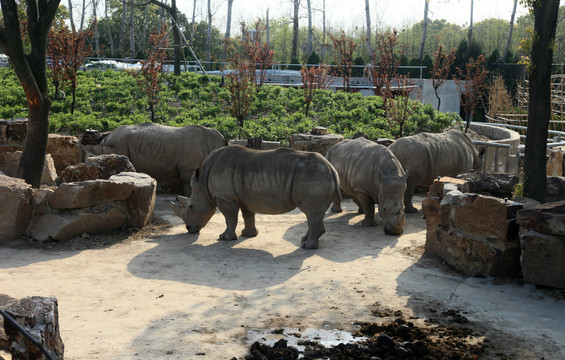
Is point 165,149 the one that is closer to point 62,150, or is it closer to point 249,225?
point 62,150

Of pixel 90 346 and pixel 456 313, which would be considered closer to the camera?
pixel 90 346

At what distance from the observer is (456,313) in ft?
22.5

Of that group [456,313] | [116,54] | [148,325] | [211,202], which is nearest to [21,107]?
[211,202]

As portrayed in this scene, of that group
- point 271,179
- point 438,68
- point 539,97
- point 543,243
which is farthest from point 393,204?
point 438,68

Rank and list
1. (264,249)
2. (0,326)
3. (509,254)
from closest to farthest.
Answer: (0,326)
(509,254)
(264,249)

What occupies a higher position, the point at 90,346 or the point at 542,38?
the point at 542,38

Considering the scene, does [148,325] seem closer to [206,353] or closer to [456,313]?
[206,353]

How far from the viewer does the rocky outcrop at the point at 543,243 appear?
7289 millimetres

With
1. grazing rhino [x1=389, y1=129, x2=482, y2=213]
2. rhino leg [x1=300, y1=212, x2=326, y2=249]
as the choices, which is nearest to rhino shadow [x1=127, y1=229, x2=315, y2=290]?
rhino leg [x1=300, y1=212, x2=326, y2=249]

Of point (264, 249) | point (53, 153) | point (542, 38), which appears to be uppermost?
point (542, 38)

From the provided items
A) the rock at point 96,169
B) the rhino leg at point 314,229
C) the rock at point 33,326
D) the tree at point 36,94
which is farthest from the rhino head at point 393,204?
the rock at point 33,326

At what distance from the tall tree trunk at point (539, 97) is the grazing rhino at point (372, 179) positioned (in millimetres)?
2166

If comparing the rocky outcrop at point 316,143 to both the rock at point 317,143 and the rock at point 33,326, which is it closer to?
the rock at point 317,143

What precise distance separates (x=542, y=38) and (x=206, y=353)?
6.23 meters
